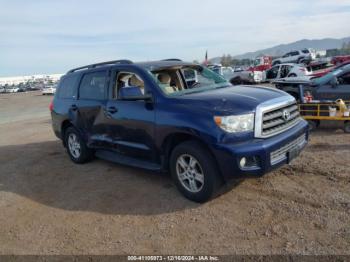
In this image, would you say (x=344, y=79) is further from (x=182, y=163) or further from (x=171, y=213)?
(x=171, y=213)

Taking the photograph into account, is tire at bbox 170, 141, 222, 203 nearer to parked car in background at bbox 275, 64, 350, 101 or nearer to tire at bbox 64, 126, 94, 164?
tire at bbox 64, 126, 94, 164

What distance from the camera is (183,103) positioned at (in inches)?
179

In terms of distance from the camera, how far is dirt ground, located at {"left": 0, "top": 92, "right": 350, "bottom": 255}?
3.61 meters

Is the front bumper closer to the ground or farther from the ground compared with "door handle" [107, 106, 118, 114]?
closer to the ground

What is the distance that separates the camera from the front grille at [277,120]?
4.27m

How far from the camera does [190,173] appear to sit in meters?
4.57

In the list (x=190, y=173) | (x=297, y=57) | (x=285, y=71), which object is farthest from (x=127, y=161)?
(x=297, y=57)

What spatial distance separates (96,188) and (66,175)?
1125 mm

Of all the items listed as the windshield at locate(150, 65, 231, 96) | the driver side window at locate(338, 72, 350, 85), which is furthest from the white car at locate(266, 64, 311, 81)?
the windshield at locate(150, 65, 231, 96)

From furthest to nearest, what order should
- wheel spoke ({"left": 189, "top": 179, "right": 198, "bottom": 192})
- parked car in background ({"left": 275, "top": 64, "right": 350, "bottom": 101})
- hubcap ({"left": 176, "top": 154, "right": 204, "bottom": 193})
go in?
parked car in background ({"left": 275, "top": 64, "right": 350, "bottom": 101}), wheel spoke ({"left": 189, "top": 179, "right": 198, "bottom": 192}), hubcap ({"left": 176, "top": 154, "right": 204, "bottom": 193})

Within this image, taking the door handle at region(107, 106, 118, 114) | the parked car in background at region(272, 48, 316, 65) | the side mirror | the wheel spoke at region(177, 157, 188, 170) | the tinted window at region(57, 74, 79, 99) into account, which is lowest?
the wheel spoke at region(177, 157, 188, 170)

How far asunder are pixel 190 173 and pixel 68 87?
12.5 ft

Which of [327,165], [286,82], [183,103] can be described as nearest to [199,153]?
[183,103]

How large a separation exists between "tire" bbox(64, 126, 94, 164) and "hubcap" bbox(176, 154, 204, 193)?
2728 millimetres
